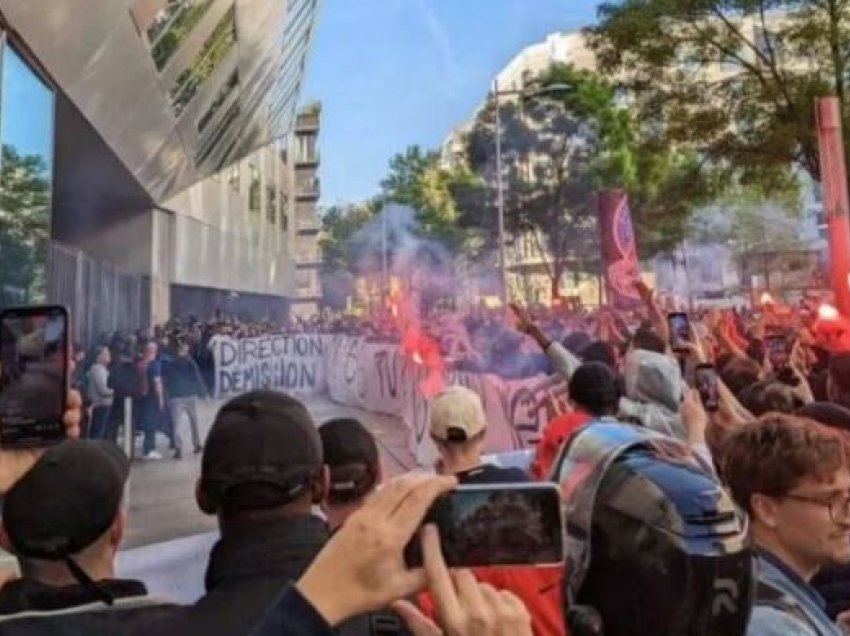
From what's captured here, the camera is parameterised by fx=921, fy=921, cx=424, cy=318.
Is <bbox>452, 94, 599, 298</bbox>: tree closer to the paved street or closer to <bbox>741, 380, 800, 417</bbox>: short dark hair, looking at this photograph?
the paved street

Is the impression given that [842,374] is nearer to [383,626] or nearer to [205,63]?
[383,626]

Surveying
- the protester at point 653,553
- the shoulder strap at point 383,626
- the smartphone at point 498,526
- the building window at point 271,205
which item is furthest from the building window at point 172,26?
the building window at point 271,205

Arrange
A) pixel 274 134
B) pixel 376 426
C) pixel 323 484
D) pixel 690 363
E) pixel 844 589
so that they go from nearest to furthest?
pixel 323 484, pixel 844 589, pixel 690 363, pixel 376 426, pixel 274 134

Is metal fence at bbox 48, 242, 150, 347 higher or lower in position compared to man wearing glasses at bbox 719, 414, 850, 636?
higher

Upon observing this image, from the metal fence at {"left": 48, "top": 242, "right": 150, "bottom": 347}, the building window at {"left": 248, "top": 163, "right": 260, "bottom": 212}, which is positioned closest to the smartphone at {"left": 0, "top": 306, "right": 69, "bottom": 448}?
the metal fence at {"left": 48, "top": 242, "right": 150, "bottom": 347}

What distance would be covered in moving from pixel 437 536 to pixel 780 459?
124 centimetres

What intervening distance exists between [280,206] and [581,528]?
37451 mm

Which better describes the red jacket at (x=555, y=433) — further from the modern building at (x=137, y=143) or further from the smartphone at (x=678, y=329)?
the modern building at (x=137, y=143)

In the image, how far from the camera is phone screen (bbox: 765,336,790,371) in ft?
17.3

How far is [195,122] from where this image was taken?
1788cm

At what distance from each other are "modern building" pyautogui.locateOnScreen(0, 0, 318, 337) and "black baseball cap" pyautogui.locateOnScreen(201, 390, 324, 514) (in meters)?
7.50

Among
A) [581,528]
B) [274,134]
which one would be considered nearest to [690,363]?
[581,528]

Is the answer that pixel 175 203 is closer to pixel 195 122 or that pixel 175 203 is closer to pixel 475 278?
pixel 195 122

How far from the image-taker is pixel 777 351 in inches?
214
